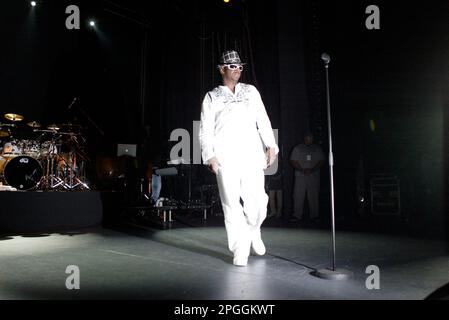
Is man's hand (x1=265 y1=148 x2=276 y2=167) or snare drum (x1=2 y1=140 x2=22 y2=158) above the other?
snare drum (x1=2 y1=140 x2=22 y2=158)

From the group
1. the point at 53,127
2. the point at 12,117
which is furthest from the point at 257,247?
the point at 12,117

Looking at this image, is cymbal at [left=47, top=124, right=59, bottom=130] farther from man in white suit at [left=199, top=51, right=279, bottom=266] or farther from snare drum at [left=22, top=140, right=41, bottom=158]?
man in white suit at [left=199, top=51, right=279, bottom=266]

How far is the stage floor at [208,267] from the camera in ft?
6.86

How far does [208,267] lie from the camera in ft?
9.19

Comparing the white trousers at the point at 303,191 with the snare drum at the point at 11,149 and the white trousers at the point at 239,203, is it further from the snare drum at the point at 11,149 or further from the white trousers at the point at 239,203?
the snare drum at the point at 11,149

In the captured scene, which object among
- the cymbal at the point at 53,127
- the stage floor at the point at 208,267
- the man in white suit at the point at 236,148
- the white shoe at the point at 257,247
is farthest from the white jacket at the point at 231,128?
the cymbal at the point at 53,127

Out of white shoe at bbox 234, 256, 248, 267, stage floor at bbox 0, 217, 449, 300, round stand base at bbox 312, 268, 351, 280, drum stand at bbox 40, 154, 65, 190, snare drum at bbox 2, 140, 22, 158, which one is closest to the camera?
stage floor at bbox 0, 217, 449, 300

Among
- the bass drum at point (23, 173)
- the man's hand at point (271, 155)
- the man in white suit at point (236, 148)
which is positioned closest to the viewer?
the man in white suit at point (236, 148)

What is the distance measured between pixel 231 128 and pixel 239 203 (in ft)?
2.01

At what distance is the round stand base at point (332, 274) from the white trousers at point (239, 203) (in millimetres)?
605

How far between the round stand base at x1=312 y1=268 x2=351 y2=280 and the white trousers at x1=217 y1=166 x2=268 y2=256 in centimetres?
61

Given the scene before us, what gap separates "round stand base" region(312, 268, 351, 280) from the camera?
2.37 metres

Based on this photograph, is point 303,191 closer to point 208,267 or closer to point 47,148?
point 208,267

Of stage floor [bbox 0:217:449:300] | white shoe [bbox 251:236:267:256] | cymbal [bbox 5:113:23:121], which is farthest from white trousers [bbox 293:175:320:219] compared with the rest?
cymbal [bbox 5:113:23:121]
